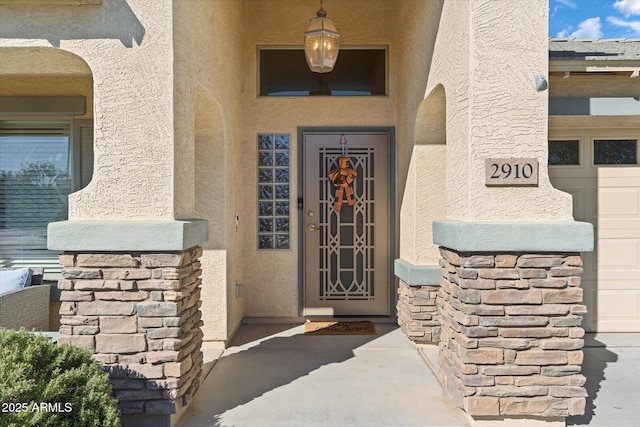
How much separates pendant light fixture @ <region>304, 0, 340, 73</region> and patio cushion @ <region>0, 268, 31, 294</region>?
3.93 meters

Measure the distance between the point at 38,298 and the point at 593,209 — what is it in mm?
6285

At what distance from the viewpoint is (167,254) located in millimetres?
2961

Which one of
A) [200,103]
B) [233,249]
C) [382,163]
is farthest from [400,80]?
[233,249]

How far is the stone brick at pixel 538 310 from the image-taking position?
2.98 m

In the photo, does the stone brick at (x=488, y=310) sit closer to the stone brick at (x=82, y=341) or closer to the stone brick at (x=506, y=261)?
the stone brick at (x=506, y=261)

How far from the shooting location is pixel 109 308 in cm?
294

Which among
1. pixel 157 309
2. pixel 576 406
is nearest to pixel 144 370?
pixel 157 309

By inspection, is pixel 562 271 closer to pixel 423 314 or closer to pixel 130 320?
pixel 423 314

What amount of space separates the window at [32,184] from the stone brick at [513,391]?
4.63m

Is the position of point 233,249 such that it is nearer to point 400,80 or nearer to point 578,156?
point 400,80

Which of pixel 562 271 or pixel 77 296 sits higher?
pixel 562 271

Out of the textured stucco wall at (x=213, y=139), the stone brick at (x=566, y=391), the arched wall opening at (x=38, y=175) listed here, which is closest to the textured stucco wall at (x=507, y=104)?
the stone brick at (x=566, y=391)

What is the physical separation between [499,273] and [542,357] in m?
0.67

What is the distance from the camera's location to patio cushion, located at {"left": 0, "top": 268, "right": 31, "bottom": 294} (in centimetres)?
442
